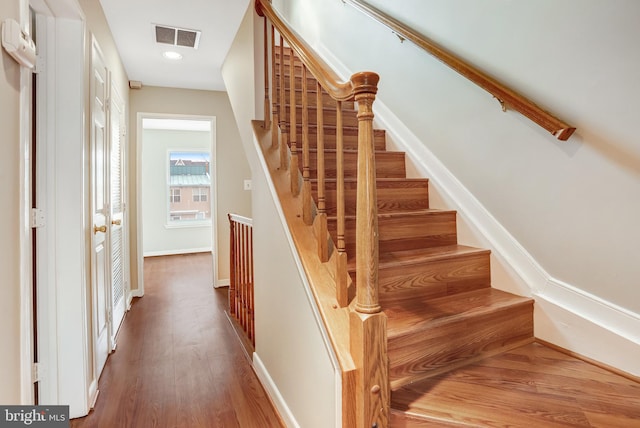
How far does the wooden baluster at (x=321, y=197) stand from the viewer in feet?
4.30

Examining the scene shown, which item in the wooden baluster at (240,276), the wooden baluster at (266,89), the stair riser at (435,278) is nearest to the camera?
the stair riser at (435,278)

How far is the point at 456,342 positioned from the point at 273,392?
40.3 inches

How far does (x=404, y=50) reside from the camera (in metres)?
2.31

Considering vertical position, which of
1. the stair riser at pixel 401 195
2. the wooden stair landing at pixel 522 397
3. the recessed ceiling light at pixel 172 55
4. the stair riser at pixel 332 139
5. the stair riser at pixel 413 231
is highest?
the recessed ceiling light at pixel 172 55

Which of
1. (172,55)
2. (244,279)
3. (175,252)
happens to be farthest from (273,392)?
(175,252)

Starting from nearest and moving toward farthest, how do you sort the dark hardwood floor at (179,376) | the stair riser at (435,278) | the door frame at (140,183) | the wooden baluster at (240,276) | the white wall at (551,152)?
the white wall at (551,152) → the stair riser at (435,278) → the dark hardwood floor at (179,376) → the wooden baluster at (240,276) → the door frame at (140,183)

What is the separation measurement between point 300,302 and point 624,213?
130 centimetres

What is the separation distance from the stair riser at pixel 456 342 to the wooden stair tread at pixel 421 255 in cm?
32

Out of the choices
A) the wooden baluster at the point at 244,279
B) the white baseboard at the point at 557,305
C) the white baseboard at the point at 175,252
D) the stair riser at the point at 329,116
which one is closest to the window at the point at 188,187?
the white baseboard at the point at 175,252

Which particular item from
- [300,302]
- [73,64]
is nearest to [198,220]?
[73,64]

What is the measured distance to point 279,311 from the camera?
173 centimetres

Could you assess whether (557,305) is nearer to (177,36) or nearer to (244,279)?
(244,279)

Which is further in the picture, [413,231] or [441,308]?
[413,231]

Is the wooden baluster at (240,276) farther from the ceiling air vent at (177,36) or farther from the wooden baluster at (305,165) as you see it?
the ceiling air vent at (177,36)
